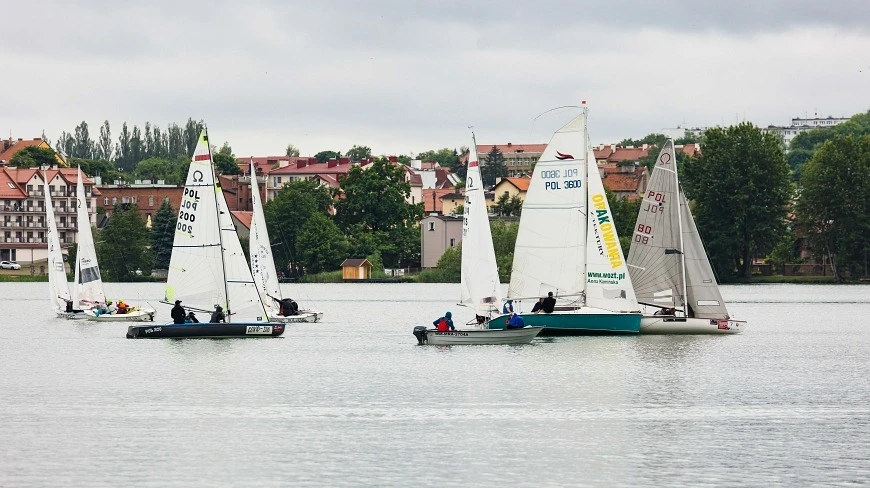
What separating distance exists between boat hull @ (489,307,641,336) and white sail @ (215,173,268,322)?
1056 cm

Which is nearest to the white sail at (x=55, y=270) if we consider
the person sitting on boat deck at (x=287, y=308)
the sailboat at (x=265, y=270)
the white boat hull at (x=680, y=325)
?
the sailboat at (x=265, y=270)

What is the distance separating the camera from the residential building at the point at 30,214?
19550cm

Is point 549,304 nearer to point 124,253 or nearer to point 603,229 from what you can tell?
point 603,229

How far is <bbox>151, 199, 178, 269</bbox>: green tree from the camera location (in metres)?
164

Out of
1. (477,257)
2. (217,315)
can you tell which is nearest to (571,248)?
(477,257)

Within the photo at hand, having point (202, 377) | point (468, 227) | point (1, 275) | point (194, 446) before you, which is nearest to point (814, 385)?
point (468, 227)

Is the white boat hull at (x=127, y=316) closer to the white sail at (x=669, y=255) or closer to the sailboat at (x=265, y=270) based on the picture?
the sailboat at (x=265, y=270)

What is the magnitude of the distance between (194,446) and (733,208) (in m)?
106

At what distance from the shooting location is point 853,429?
35688 mm

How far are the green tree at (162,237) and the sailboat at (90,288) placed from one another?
85.4 m

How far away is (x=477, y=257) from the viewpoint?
181 ft

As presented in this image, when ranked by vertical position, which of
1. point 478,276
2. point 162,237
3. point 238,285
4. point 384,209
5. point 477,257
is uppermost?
point 384,209

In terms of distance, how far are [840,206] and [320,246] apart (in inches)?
2121

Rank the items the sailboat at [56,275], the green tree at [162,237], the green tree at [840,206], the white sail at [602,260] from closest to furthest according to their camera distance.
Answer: the white sail at [602,260], the sailboat at [56,275], the green tree at [840,206], the green tree at [162,237]
